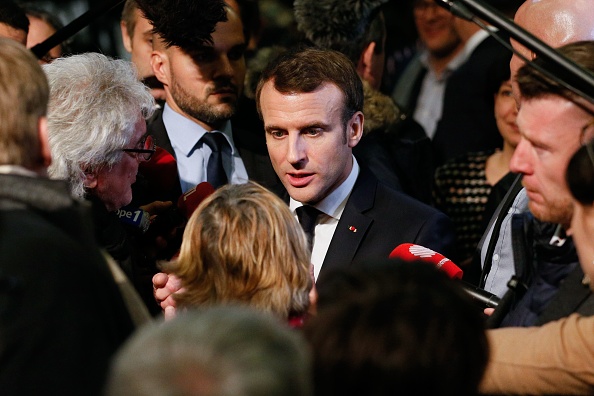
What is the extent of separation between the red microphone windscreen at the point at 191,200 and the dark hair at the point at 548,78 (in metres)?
1.58

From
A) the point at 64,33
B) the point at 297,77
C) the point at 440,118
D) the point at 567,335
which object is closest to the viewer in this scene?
the point at 567,335

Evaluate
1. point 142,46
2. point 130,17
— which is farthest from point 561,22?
point 130,17

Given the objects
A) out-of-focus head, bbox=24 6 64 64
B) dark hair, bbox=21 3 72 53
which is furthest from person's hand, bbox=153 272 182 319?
dark hair, bbox=21 3 72 53

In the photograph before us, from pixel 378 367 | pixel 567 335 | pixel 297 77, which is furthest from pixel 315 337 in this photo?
pixel 297 77

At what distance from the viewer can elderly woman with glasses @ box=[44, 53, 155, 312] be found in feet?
12.0

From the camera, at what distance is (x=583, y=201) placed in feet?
8.16

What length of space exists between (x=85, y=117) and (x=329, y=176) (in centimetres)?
100

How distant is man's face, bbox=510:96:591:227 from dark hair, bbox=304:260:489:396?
29.5 inches

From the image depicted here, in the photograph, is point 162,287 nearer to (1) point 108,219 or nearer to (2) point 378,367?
(1) point 108,219

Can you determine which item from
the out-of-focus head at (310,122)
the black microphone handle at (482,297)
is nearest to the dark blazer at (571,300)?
the black microphone handle at (482,297)

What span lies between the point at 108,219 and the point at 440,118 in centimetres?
382

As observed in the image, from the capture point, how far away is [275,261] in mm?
2807

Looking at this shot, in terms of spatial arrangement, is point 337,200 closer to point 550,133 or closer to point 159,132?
point 159,132

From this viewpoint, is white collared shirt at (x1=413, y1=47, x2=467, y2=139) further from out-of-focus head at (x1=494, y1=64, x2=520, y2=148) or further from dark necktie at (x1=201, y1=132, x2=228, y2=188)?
dark necktie at (x1=201, y1=132, x2=228, y2=188)
